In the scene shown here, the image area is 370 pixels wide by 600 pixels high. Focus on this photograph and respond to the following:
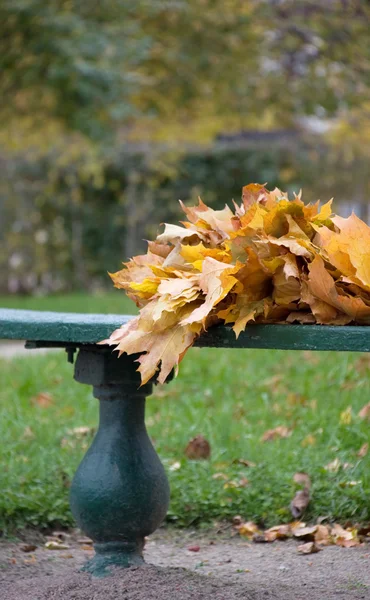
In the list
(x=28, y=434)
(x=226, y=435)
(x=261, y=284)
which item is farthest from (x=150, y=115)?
(x=261, y=284)

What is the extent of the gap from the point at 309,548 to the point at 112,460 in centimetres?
88

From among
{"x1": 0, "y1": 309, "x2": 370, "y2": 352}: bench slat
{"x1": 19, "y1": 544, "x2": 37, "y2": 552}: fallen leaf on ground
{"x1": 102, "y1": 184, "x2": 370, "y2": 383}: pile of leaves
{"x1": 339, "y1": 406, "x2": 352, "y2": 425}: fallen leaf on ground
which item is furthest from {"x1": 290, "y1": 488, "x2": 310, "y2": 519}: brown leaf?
{"x1": 102, "y1": 184, "x2": 370, "y2": 383}: pile of leaves

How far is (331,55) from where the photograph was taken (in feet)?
27.3

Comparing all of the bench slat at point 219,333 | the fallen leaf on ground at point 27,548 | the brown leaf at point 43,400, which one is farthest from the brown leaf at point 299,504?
the brown leaf at point 43,400

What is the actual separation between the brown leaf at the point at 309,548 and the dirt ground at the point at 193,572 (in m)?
0.02

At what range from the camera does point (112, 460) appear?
275 centimetres

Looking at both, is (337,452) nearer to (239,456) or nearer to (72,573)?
(239,456)

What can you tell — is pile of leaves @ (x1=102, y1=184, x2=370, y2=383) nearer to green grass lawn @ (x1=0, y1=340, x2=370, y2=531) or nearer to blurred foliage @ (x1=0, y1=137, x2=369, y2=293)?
green grass lawn @ (x1=0, y1=340, x2=370, y2=531)

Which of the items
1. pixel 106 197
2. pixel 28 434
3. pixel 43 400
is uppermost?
pixel 28 434

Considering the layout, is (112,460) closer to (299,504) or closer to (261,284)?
(261,284)

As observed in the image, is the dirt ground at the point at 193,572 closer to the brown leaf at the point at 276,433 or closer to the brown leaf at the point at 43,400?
the brown leaf at the point at 276,433

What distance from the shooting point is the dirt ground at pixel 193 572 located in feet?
8.21

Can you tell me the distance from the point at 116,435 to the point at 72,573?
1.39ft

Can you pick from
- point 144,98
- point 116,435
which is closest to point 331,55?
point 144,98
